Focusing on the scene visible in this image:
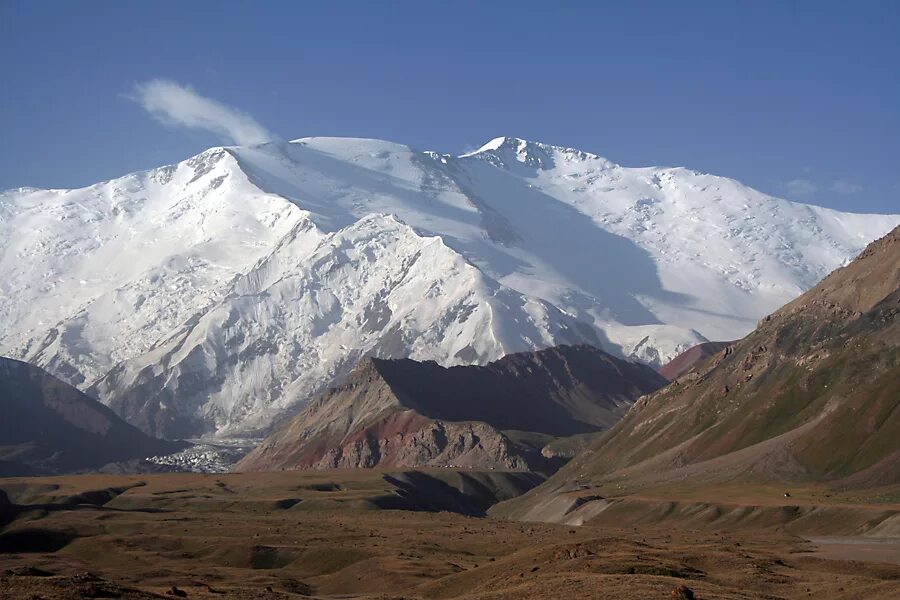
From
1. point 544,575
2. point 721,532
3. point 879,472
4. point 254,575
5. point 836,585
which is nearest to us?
point 836,585

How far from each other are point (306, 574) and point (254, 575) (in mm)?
8732

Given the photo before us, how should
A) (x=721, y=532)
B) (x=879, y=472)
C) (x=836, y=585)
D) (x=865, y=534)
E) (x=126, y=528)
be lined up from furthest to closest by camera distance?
(x=879, y=472)
(x=126, y=528)
(x=721, y=532)
(x=865, y=534)
(x=836, y=585)

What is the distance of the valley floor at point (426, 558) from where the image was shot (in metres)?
84.9

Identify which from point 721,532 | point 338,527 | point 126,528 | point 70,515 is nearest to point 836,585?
point 721,532

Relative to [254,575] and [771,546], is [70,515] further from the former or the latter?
[771,546]

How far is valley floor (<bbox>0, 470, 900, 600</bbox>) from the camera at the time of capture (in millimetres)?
84875

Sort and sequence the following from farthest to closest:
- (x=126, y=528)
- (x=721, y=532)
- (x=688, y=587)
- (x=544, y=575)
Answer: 1. (x=126, y=528)
2. (x=721, y=532)
3. (x=544, y=575)
4. (x=688, y=587)

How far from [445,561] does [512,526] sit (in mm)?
64871

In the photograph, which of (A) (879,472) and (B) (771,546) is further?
(A) (879,472)

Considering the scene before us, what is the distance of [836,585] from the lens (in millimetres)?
85562

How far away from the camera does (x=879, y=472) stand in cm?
18975

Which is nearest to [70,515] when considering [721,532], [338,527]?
[338,527]

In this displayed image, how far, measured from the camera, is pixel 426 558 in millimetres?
129750

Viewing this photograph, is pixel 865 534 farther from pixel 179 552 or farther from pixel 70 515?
pixel 70 515
